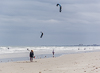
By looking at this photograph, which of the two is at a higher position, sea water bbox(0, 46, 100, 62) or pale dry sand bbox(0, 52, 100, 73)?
sea water bbox(0, 46, 100, 62)

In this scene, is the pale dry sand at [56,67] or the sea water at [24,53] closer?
the pale dry sand at [56,67]

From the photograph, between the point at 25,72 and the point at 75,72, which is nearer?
the point at 75,72

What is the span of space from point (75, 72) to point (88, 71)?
32.6 inches

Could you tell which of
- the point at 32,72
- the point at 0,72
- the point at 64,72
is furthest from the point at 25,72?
the point at 64,72

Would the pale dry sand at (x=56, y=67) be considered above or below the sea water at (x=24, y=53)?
below

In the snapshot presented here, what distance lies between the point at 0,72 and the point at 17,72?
4.42ft

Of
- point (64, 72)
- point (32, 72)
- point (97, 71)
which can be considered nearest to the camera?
point (97, 71)

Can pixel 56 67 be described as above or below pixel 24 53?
below

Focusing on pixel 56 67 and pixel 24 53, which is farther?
pixel 24 53

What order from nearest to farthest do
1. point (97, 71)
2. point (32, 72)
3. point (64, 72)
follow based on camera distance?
point (97, 71) → point (64, 72) → point (32, 72)

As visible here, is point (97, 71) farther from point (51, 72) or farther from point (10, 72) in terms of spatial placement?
point (10, 72)

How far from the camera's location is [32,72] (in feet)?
53.9

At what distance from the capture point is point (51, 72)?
14.9 meters

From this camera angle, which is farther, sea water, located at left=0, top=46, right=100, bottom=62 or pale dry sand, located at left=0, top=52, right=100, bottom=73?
sea water, located at left=0, top=46, right=100, bottom=62
